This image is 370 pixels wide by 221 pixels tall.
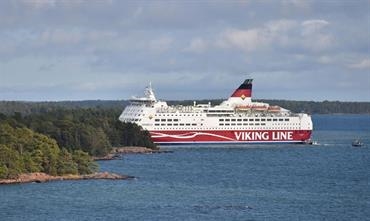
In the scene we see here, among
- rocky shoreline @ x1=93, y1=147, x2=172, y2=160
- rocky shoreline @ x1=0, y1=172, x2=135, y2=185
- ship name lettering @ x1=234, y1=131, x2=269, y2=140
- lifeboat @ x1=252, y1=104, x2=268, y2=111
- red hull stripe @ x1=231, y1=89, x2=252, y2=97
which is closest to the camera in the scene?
rocky shoreline @ x1=0, y1=172, x2=135, y2=185

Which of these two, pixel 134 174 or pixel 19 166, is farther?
pixel 134 174

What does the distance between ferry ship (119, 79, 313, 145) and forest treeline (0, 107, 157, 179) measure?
3.47 meters

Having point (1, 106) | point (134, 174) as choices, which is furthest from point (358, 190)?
point (1, 106)

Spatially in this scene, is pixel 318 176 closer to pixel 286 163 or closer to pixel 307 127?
pixel 286 163

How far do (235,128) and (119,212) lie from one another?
176ft

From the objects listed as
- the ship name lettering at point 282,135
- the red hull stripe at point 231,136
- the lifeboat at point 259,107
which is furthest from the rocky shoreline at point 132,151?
the lifeboat at point 259,107

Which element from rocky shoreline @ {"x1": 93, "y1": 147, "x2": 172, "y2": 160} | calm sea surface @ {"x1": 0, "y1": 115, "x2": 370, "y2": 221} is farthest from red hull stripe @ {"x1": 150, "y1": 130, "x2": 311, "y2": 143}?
calm sea surface @ {"x1": 0, "y1": 115, "x2": 370, "y2": 221}

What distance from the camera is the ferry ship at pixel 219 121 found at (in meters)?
98.8

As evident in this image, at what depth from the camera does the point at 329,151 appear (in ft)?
314

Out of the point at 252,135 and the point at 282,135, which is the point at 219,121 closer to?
the point at 252,135

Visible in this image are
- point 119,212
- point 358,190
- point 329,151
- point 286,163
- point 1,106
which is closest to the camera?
point 119,212

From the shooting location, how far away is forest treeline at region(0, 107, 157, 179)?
6169cm

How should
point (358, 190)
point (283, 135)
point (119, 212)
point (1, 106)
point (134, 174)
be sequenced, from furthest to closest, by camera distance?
point (1, 106) < point (283, 135) < point (134, 174) < point (358, 190) < point (119, 212)

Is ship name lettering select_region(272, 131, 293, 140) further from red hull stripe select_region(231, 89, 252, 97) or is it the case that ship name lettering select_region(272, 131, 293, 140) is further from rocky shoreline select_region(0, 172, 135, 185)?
rocky shoreline select_region(0, 172, 135, 185)
